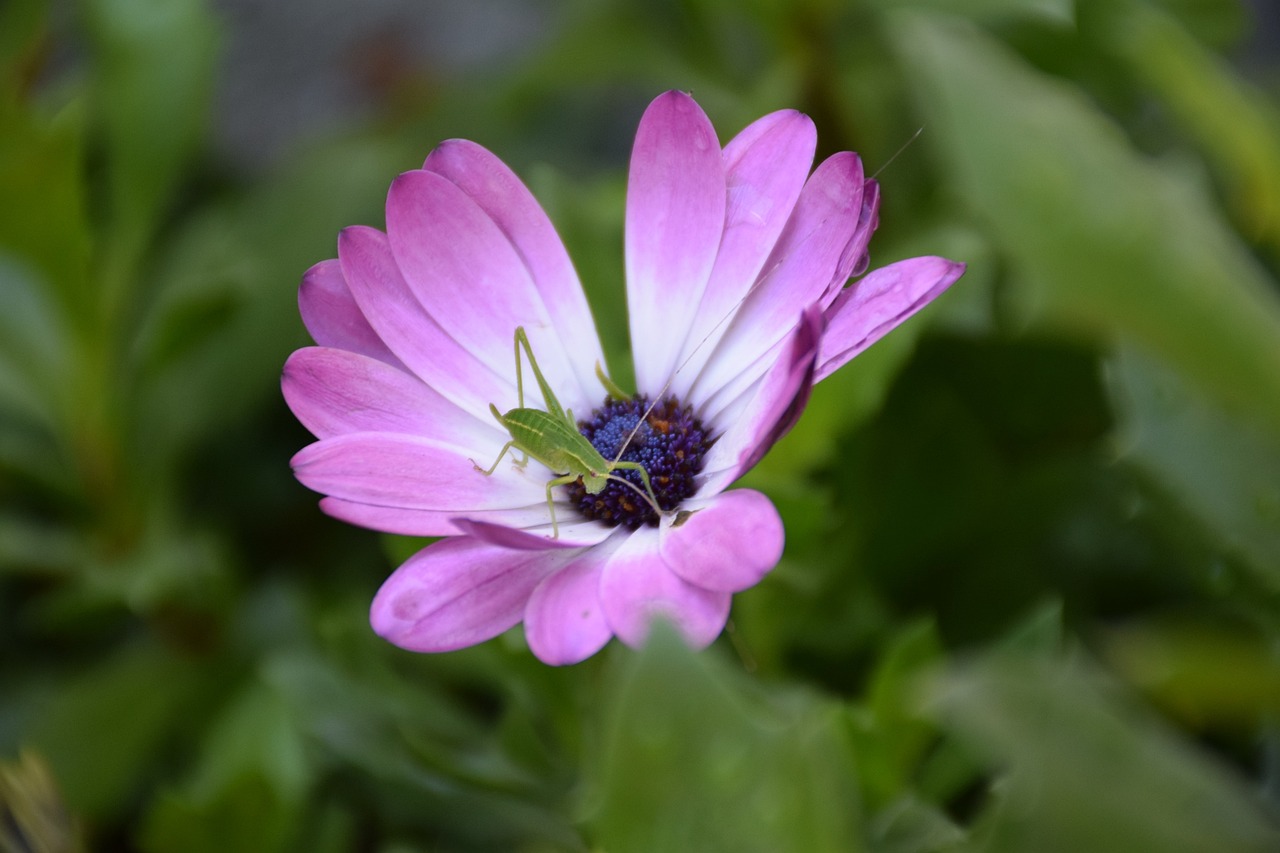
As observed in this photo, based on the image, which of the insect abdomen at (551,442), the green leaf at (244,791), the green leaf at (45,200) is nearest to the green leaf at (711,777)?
the insect abdomen at (551,442)

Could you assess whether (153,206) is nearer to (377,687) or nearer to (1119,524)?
(377,687)

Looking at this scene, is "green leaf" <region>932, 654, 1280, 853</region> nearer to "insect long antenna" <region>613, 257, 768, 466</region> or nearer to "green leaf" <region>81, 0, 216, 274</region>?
"insect long antenna" <region>613, 257, 768, 466</region>

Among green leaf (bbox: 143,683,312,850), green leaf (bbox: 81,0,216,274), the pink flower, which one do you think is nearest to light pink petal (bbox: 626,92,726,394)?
the pink flower

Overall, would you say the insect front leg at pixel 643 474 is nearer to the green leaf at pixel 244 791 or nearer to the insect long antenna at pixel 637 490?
the insect long antenna at pixel 637 490

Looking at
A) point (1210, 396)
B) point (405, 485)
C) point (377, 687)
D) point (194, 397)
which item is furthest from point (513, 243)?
point (194, 397)

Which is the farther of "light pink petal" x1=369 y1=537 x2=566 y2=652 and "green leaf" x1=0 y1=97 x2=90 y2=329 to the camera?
"green leaf" x1=0 y1=97 x2=90 y2=329
